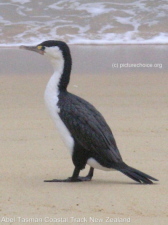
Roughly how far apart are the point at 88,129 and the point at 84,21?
14.0 metres

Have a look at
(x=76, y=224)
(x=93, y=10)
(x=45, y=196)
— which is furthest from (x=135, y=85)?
(x=93, y=10)

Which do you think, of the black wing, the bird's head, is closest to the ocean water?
the bird's head

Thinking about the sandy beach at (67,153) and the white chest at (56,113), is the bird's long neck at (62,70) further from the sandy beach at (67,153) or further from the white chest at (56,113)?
the sandy beach at (67,153)

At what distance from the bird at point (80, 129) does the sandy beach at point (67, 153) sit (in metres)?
0.16

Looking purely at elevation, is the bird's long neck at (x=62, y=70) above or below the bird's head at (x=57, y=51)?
below

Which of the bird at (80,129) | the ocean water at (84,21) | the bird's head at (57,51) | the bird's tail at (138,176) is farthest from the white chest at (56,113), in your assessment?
the ocean water at (84,21)

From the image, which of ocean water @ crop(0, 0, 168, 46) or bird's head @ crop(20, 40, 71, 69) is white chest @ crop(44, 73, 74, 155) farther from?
ocean water @ crop(0, 0, 168, 46)

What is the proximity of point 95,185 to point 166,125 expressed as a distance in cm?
252

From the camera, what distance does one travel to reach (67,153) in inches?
256

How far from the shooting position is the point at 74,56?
46.7 ft

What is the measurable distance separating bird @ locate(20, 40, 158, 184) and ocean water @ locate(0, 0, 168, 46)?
11.1 metres

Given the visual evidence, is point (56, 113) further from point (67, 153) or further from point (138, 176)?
point (67, 153)

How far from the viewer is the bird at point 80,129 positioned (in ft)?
17.5

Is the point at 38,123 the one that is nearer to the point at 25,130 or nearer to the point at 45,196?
the point at 25,130
